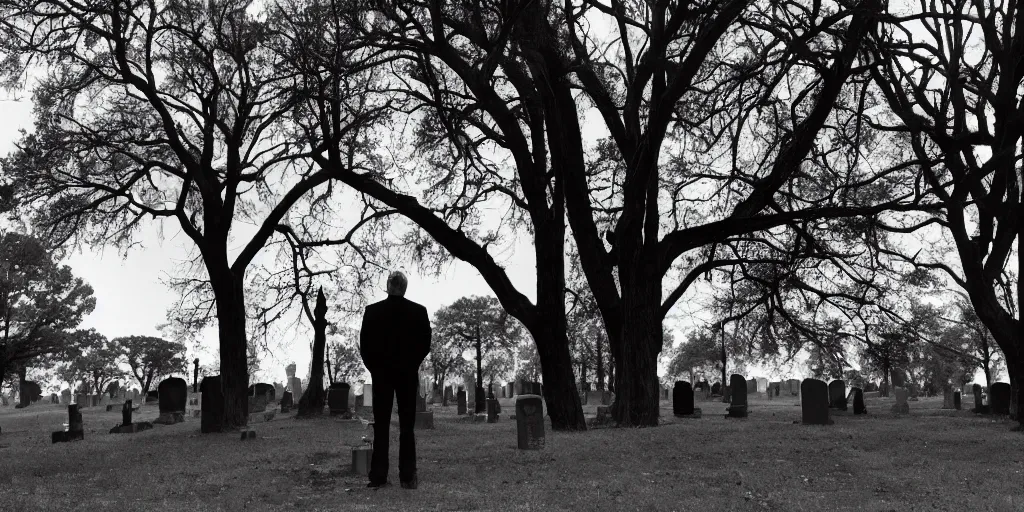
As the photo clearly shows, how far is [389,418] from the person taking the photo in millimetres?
6863

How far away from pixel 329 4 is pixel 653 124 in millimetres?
5346

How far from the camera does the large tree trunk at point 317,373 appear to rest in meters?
22.6

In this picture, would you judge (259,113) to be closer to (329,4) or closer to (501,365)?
(329,4)

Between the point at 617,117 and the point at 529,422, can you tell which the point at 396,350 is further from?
the point at 617,117

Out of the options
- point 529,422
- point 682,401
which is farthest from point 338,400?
point 529,422

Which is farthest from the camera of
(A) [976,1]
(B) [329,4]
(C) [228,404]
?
(C) [228,404]

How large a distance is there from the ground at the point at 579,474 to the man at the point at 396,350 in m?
0.61

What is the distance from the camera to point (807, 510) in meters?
6.11

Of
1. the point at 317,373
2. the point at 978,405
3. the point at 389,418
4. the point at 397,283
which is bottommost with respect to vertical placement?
the point at 978,405

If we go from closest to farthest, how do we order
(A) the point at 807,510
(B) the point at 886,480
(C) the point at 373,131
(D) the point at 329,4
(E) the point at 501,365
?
(A) the point at 807,510, (B) the point at 886,480, (D) the point at 329,4, (C) the point at 373,131, (E) the point at 501,365

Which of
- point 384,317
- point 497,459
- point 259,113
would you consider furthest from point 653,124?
point 259,113

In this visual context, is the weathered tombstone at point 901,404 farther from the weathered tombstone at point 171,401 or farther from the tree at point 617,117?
the weathered tombstone at point 171,401

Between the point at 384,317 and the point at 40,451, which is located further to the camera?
the point at 40,451

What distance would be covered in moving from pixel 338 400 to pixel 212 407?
22.5 ft
